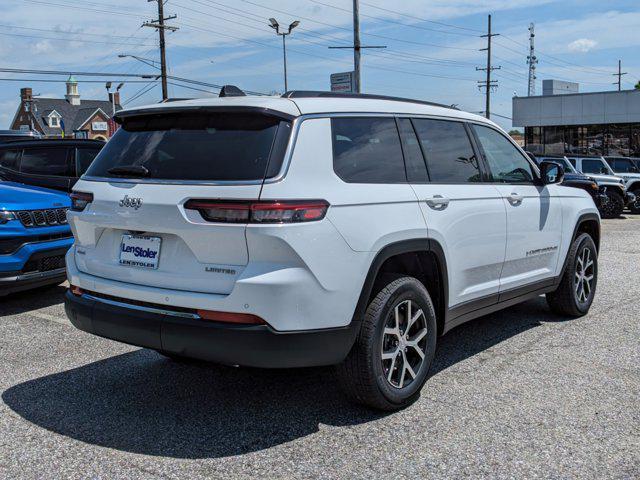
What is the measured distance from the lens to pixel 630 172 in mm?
20781

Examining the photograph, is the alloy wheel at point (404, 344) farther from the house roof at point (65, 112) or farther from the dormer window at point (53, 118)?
the dormer window at point (53, 118)

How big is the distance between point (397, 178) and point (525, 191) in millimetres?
1748

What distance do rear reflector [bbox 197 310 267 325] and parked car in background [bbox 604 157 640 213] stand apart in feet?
63.0

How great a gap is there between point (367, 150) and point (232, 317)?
1293mm

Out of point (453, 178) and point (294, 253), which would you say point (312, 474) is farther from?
point (453, 178)

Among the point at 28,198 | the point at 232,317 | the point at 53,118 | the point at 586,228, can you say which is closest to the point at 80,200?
the point at 232,317

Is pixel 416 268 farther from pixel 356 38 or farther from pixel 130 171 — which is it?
pixel 356 38

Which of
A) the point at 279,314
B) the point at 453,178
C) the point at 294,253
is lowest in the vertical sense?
the point at 279,314

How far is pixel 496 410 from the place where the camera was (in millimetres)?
4066

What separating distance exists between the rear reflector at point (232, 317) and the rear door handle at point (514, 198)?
2.58 metres

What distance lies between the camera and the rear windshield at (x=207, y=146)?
11.5 ft

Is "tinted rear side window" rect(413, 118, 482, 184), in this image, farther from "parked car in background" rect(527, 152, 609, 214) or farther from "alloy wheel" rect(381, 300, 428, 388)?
"parked car in background" rect(527, 152, 609, 214)

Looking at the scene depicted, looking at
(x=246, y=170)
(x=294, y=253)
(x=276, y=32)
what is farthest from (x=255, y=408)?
(x=276, y=32)

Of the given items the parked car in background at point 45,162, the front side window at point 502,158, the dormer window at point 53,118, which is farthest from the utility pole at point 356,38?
the dormer window at point 53,118
